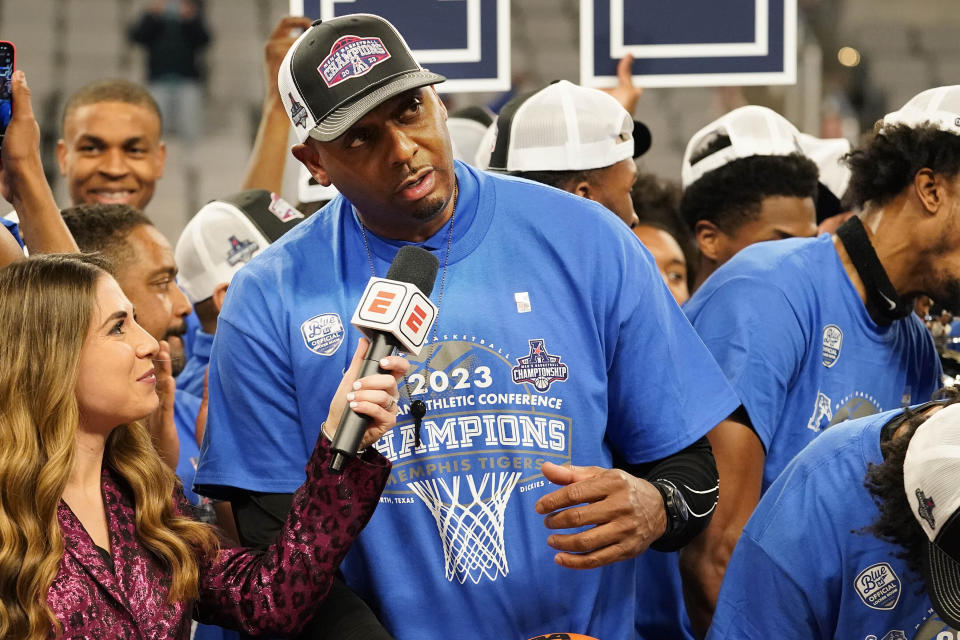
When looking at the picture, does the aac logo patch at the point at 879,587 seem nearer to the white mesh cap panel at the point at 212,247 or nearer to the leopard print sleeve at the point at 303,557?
the leopard print sleeve at the point at 303,557

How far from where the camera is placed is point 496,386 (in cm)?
217

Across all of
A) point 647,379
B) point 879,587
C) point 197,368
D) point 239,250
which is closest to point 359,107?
point 647,379

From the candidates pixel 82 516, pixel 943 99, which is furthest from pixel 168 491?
pixel 943 99

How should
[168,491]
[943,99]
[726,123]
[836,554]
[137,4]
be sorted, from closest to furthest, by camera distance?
1. [836,554]
2. [168,491]
3. [943,99]
4. [726,123]
5. [137,4]

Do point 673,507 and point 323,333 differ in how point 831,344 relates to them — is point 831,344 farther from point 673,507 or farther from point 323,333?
point 323,333

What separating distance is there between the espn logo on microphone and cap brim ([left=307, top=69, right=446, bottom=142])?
38 cm

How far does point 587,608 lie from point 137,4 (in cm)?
903

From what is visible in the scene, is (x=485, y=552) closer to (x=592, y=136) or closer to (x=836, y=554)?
(x=836, y=554)

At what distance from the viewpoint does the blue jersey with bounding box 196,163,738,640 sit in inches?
85.4

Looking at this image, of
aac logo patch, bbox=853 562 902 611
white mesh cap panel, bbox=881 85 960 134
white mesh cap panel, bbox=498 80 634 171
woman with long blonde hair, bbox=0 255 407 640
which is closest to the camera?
woman with long blonde hair, bbox=0 255 407 640

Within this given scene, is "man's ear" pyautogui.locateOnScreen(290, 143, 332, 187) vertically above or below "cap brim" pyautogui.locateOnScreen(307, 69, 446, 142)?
below

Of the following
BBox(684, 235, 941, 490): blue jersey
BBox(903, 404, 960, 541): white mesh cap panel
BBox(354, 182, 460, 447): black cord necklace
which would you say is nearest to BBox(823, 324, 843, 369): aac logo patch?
BBox(684, 235, 941, 490): blue jersey

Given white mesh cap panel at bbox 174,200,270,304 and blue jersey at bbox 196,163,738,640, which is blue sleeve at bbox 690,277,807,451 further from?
white mesh cap panel at bbox 174,200,270,304

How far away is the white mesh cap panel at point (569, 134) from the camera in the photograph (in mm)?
3275
